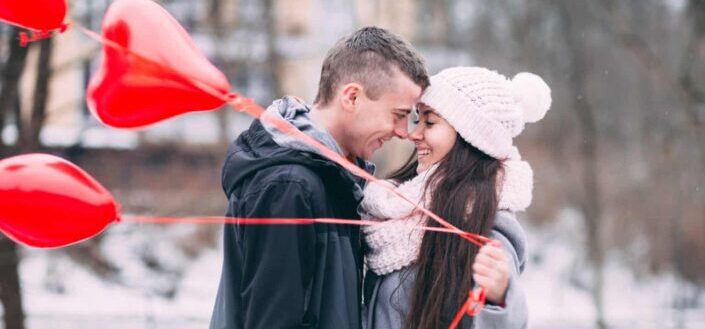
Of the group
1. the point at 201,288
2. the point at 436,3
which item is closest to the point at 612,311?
the point at 436,3

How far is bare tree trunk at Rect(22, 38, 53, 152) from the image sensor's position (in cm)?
550

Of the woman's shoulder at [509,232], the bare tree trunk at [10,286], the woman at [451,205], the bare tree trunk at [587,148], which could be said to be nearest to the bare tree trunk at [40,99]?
the bare tree trunk at [10,286]

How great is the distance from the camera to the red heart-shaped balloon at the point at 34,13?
206cm

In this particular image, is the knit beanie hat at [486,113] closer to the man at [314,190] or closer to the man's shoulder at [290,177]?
the man at [314,190]

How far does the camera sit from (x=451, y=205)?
228 centimetres

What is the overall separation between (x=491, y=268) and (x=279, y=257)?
0.45 meters

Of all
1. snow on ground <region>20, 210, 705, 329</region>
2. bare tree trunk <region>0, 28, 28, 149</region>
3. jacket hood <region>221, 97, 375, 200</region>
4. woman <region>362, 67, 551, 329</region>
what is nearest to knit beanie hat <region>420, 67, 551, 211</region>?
woman <region>362, 67, 551, 329</region>

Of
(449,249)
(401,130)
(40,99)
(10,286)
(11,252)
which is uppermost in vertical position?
(40,99)

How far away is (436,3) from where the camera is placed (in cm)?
869

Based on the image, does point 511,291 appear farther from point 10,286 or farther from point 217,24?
point 217,24

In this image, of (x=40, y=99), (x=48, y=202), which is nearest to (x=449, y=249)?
(x=48, y=202)

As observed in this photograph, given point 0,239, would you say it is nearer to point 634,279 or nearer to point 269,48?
point 269,48

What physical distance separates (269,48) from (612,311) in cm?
409

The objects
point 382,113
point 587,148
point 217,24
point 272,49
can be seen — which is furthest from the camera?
point 587,148
